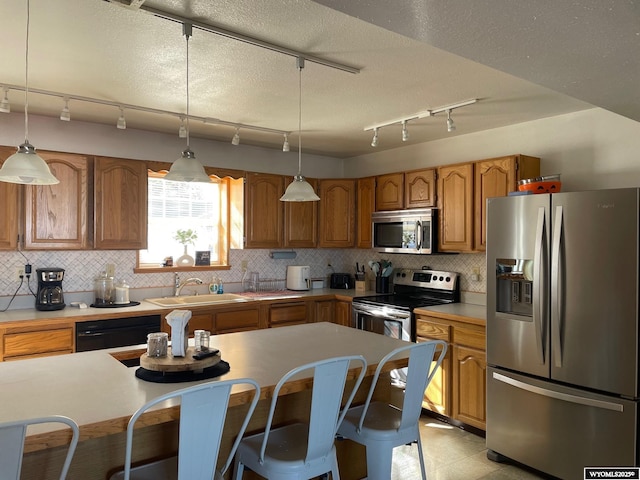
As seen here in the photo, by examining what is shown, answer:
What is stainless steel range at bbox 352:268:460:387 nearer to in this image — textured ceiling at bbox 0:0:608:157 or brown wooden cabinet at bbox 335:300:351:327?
brown wooden cabinet at bbox 335:300:351:327

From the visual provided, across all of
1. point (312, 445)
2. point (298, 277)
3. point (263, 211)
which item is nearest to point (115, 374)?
point (312, 445)

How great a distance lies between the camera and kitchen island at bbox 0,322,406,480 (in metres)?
1.49

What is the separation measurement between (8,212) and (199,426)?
2.86 meters

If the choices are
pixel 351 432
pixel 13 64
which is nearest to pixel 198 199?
pixel 13 64

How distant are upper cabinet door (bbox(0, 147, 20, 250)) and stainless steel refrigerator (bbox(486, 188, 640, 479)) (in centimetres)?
348

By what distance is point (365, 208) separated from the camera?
16.5ft

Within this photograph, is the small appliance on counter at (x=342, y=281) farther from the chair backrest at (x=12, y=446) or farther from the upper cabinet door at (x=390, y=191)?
the chair backrest at (x=12, y=446)

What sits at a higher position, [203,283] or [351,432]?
[203,283]

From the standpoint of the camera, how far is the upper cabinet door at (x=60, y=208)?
350 cm

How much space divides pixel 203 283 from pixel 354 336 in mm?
2369

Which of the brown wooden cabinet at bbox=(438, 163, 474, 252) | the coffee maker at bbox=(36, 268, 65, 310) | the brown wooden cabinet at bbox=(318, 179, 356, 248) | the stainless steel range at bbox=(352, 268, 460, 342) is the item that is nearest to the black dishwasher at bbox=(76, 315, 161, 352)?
the coffee maker at bbox=(36, 268, 65, 310)

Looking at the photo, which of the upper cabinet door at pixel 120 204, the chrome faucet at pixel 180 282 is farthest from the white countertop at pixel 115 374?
the chrome faucet at pixel 180 282

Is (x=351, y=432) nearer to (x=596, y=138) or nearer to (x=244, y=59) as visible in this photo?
(x=244, y=59)

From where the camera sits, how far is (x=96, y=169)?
12.3ft
